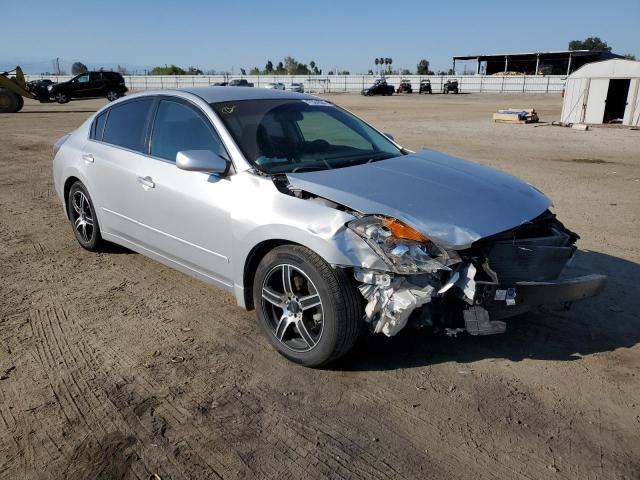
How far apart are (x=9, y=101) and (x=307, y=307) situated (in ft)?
87.2

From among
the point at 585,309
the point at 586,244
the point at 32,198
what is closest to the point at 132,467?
the point at 585,309

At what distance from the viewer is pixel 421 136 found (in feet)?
53.8

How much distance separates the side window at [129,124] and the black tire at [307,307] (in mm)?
1862

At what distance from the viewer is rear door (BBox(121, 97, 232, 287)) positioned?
12.1ft

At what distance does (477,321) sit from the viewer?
3023 mm

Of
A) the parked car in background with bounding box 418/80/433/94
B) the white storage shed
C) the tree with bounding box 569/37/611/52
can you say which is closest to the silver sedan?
the white storage shed

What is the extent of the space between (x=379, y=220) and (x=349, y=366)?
1008 millimetres

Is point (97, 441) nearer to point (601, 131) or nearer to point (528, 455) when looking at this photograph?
point (528, 455)

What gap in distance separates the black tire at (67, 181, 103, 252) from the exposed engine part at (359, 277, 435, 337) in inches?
129

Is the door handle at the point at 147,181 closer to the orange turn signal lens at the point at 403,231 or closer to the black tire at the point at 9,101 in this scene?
the orange turn signal lens at the point at 403,231

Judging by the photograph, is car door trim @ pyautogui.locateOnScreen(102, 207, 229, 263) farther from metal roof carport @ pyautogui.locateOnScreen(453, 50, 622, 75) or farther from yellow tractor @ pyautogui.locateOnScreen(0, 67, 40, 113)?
metal roof carport @ pyautogui.locateOnScreen(453, 50, 622, 75)

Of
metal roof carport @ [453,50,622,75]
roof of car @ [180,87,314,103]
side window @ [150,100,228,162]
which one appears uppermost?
metal roof carport @ [453,50,622,75]

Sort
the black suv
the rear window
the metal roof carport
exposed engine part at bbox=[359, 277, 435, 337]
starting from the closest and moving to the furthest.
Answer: exposed engine part at bbox=[359, 277, 435, 337] → the black suv → the rear window → the metal roof carport

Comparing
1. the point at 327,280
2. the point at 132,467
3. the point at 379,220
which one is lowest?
the point at 132,467
